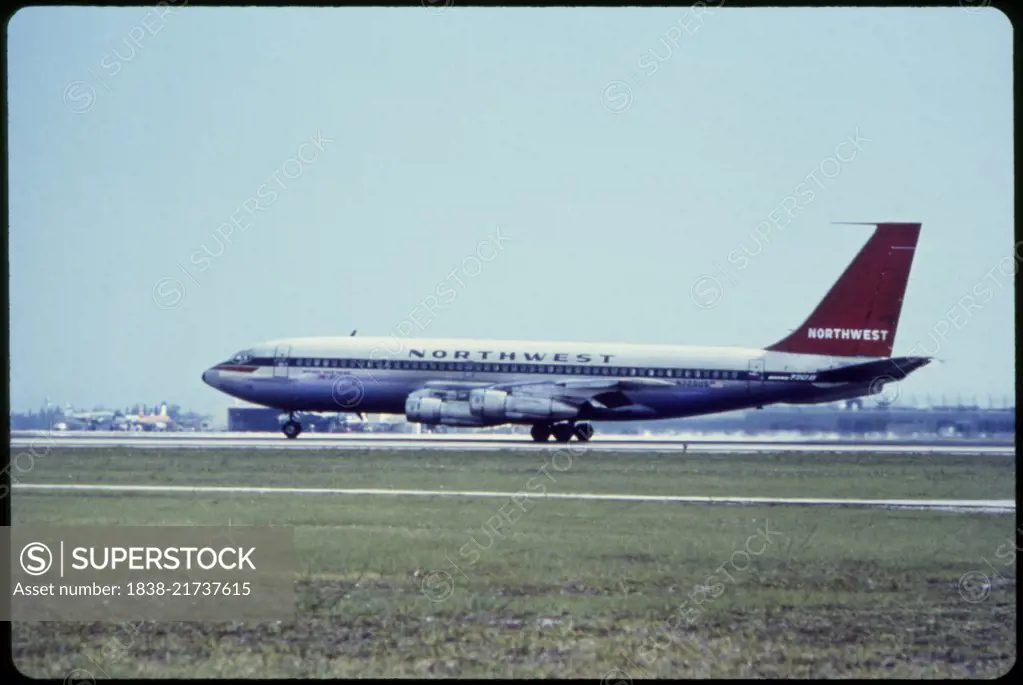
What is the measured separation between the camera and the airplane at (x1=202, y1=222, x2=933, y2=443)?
40531 mm

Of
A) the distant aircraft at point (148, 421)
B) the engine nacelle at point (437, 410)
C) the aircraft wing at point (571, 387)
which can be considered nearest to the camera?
the engine nacelle at point (437, 410)

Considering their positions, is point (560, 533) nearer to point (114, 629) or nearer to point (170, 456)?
point (114, 629)

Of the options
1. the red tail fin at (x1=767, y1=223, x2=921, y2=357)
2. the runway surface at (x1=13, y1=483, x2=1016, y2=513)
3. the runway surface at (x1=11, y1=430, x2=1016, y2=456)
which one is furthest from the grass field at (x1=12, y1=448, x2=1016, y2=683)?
the red tail fin at (x1=767, y1=223, x2=921, y2=357)

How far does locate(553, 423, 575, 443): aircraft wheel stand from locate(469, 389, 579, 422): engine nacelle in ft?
3.07

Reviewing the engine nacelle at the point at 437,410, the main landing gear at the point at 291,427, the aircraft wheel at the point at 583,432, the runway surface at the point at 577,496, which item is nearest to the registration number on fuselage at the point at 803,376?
the aircraft wheel at the point at 583,432

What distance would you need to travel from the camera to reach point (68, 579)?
381 inches

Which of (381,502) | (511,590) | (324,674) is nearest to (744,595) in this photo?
(511,590)

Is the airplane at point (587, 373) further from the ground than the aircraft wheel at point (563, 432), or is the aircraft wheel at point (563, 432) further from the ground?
the airplane at point (587, 373)

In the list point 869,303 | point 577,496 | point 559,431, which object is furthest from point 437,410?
point 577,496

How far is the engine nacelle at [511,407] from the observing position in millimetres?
39812

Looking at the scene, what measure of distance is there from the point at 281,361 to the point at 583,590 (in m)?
30.2

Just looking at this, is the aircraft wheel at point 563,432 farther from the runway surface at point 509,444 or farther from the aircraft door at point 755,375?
the aircraft door at point 755,375

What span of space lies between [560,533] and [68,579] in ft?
26.7

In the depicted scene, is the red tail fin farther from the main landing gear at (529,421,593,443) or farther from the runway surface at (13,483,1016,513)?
the runway surface at (13,483,1016,513)
